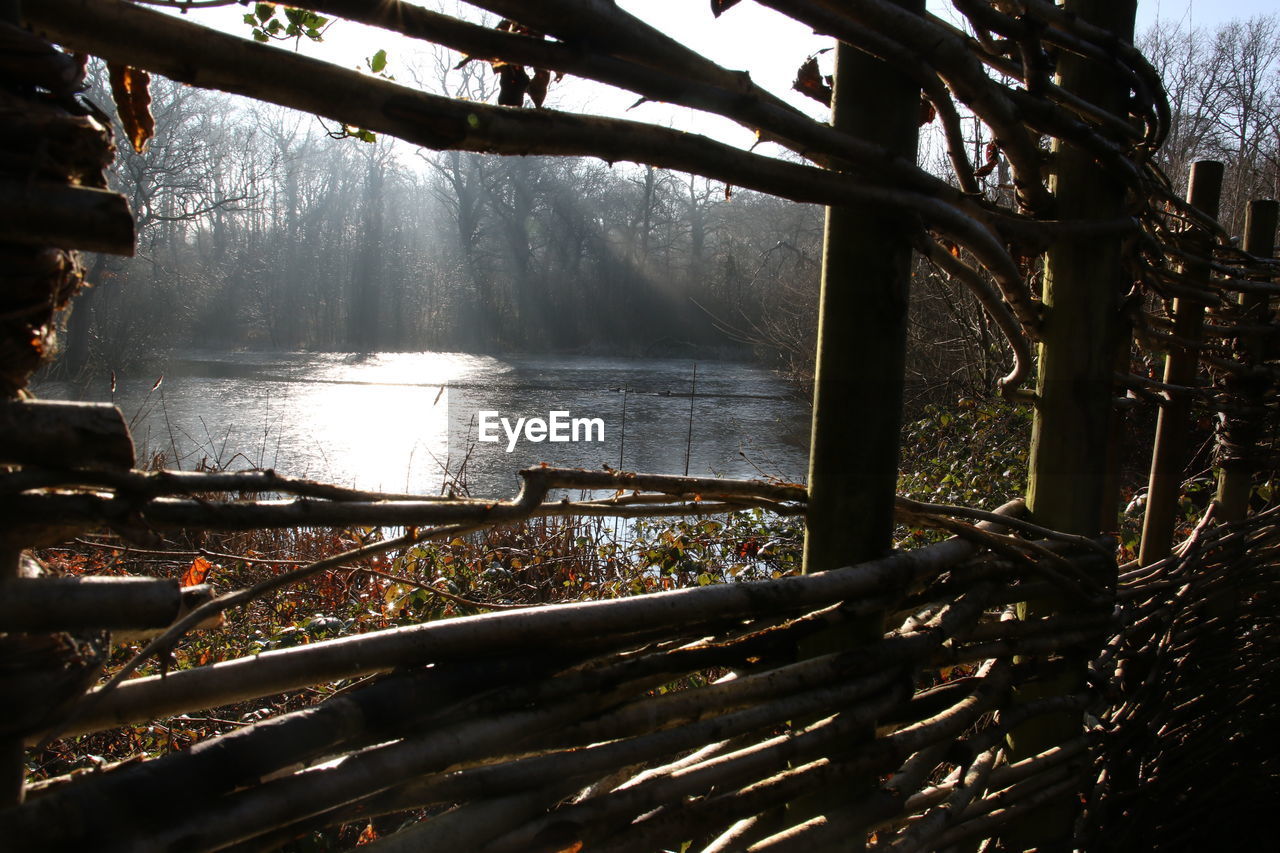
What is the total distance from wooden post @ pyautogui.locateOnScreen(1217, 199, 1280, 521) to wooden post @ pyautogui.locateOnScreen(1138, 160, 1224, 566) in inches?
4.4

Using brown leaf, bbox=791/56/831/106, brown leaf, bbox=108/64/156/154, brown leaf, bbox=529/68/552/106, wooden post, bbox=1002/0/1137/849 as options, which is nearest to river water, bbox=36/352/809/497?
wooden post, bbox=1002/0/1137/849

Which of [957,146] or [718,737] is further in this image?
[957,146]

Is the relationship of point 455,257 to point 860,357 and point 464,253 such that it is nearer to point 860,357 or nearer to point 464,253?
point 464,253

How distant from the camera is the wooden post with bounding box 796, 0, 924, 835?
1006 mm

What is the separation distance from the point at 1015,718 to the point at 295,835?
99 centimetres

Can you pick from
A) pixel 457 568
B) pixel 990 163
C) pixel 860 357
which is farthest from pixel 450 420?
pixel 860 357

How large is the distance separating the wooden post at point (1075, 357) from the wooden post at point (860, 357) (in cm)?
47

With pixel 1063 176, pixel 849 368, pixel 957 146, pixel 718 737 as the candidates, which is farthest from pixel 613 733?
pixel 1063 176

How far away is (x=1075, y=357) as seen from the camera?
1359 millimetres

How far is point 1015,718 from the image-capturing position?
49.6 inches

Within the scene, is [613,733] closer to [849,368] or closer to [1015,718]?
[849,368]

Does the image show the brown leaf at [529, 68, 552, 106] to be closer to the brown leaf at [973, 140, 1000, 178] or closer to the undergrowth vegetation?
the brown leaf at [973, 140, 1000, 178]

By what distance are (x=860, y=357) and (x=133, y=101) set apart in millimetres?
756

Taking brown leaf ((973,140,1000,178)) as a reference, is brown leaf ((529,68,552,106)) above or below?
below
